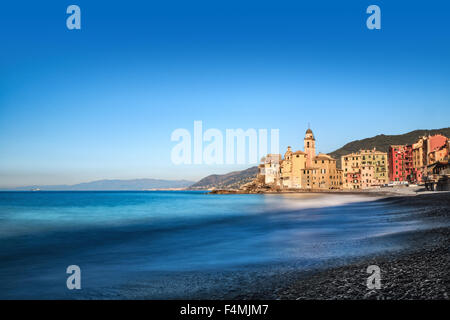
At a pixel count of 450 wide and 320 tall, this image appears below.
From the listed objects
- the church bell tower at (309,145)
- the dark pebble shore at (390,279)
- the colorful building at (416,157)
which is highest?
the church bell tower at (309,145)

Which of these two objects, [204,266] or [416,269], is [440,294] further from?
[204,266]

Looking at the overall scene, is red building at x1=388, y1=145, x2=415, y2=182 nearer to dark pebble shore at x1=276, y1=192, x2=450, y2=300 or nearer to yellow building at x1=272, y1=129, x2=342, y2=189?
yellow building at x1=272, y1=129, x2=342, y2=189

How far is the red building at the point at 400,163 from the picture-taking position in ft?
444

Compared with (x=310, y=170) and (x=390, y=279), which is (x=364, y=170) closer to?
(x=310, y=170)

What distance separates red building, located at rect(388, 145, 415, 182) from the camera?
444 feet

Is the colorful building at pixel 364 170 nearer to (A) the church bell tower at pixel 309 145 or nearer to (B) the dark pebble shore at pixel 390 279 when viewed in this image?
(A) the church bell tower at pixel 309 145

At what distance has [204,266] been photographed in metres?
14.6

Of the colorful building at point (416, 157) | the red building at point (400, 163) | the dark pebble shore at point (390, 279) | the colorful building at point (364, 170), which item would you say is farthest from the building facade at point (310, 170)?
the dark pebble shore at point (390, 279)

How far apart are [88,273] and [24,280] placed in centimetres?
235

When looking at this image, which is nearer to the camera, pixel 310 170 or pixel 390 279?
pixel 390 279

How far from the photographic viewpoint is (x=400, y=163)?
14112 cm

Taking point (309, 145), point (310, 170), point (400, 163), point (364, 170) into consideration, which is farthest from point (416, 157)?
point (309, 145)

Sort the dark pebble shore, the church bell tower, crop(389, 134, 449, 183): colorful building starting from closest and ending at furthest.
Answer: the dark pebble shore → crop(389, 134, 449, 183): colorful building → the church bell tower

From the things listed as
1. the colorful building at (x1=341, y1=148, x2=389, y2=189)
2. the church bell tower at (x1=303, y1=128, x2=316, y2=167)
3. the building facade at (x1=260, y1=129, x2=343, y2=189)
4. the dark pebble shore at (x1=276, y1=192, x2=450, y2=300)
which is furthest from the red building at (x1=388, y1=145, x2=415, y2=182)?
the dark pebble shore at (x1=276, y1=192, x2=450, y2=300)
